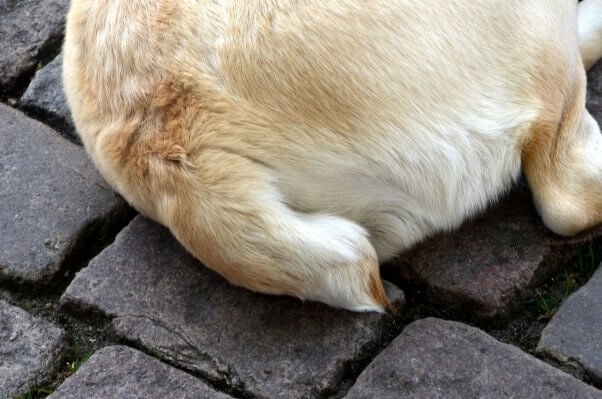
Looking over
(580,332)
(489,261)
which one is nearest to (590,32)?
(489,261)

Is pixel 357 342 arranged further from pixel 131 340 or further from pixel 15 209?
pixel 15 209

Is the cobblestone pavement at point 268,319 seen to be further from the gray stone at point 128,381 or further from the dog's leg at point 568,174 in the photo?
the dog's leg at point 568,174

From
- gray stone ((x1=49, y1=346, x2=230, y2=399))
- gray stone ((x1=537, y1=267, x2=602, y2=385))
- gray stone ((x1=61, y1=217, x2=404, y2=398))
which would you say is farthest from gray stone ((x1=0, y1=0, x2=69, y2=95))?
gray stone ((x1=537, y1=267, x2=602, y2=385))

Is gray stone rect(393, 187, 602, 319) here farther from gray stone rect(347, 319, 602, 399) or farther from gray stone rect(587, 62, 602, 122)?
gray stone rect(587, 62, 602, 122)

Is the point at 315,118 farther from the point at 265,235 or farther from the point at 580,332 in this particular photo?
the point at 580,332

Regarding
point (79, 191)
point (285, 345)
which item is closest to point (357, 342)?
point (285, 345)

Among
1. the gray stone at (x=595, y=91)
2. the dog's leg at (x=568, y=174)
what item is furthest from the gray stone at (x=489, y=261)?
the gray stone at (x=595, y=91)
